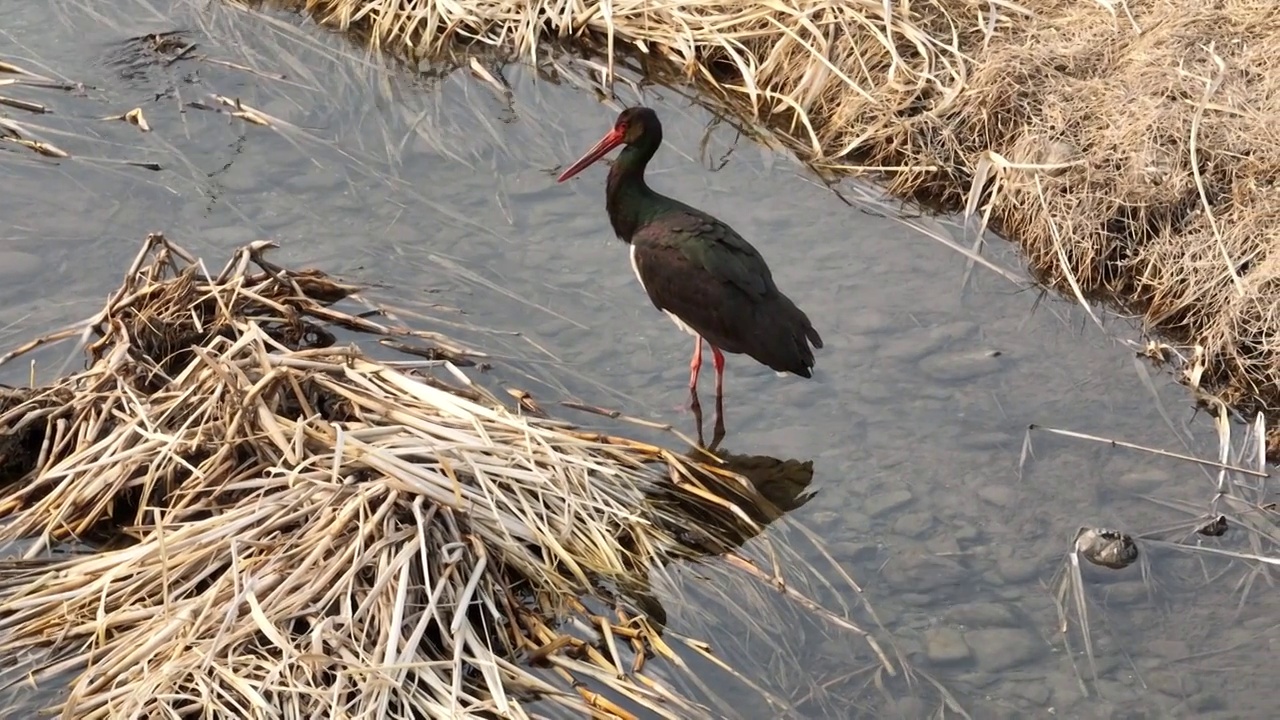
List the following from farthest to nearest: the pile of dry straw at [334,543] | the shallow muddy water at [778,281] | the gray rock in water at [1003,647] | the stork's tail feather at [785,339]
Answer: the stork's tail feather at [785,339] → the shallow muddy water at [778,281] → the gray rock in water at [1003,647] → the pile of dry straw at [334,543]

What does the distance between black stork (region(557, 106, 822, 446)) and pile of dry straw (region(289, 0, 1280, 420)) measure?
1530mm

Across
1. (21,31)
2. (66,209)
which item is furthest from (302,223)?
(21,31)

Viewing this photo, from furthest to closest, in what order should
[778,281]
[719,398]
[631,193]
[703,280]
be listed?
[778,281] < [631,193] < [719,398] < [703,280]

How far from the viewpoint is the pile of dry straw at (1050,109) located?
21.4 feet

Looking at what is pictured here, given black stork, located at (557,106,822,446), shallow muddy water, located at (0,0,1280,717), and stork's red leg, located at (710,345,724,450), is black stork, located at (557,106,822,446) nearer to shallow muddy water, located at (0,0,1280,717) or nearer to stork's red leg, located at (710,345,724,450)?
stork's red leg, located at (710,345,724,450)

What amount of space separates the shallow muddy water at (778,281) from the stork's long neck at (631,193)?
1.34 ft

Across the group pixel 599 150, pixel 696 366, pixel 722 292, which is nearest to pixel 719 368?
pixel 696 366

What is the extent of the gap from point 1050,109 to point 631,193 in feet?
7.31

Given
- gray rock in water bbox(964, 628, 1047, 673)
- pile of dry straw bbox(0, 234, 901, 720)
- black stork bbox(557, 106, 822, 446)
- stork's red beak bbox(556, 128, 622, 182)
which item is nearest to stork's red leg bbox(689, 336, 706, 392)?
black stork bbox(557, 106, 822, 446)

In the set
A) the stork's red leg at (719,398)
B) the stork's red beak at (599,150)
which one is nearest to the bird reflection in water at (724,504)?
the stork's red leg at (719,398)

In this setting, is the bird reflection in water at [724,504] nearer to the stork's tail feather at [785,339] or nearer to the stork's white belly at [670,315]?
the stork's tail feather at [785,339]

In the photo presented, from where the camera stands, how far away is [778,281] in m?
6.77

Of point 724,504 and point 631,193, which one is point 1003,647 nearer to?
point 724,504

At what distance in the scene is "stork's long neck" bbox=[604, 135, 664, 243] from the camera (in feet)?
20.8
